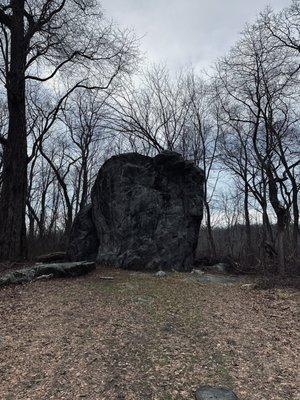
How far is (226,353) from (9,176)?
29.5 ft

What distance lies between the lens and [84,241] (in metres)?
12.6

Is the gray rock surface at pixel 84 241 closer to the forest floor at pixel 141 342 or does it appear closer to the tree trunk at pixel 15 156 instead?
the tree trunk at pixel 15 156

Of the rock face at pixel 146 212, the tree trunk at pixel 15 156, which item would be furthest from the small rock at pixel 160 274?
the tree trunk at pixel 15 156

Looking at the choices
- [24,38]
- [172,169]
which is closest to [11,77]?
[24,38]

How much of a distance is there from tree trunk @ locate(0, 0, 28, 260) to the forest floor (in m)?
3.53

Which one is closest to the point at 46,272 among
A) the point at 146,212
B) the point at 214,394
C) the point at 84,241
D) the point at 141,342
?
the point at 84,241

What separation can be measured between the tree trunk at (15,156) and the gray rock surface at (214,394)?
343 inches

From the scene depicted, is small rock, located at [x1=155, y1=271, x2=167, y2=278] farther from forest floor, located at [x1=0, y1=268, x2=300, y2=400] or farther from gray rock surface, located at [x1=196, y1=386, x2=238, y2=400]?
gray rock surface, located at [x1=196, y1=386, x2=238, y2=400]

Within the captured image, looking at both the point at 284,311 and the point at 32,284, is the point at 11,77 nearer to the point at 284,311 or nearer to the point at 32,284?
the point at 32,284

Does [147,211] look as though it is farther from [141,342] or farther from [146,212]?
[141,342]

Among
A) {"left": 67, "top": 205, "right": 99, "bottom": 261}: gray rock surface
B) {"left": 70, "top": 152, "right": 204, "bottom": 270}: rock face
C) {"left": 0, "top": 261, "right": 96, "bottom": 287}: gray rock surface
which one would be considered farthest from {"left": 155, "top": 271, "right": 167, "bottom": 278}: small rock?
{"left": 67, "top": 205, "right": 99, "bottom": 261}: gray rock surface

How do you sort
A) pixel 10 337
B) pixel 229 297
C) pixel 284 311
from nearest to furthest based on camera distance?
pixel 10 337
pixel 284 311
pixel 229 297

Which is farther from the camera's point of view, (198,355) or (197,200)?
(197,200)

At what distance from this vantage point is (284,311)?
7914mm
